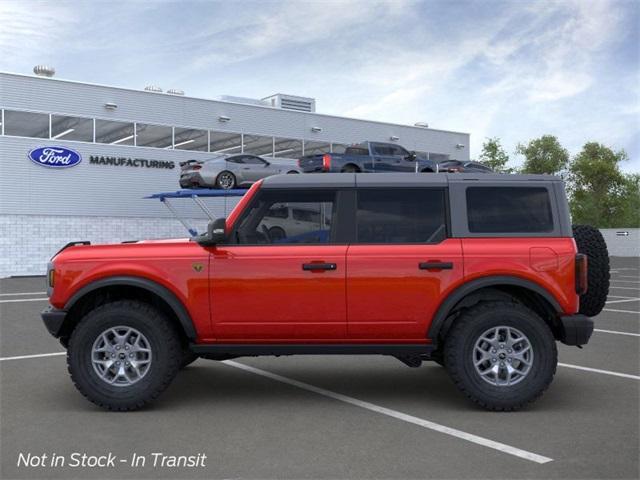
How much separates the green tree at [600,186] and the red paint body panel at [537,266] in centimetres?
7451

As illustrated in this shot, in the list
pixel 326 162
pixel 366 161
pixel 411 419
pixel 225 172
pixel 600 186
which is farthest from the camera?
pixel 600 186

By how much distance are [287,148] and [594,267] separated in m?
29.6

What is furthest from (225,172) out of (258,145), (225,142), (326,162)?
(258,145)

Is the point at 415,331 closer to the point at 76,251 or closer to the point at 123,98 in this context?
the point at 76,251

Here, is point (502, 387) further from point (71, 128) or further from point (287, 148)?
point (287, 148)

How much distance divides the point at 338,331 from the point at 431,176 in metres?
1.56

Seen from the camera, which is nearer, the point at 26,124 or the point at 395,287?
the point at 395,287

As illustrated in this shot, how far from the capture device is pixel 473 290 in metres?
5.68

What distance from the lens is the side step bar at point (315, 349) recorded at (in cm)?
575

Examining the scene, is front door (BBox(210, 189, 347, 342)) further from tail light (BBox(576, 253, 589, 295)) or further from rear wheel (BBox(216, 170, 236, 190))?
rear wheel (BBox(216, 170, 236, 190))

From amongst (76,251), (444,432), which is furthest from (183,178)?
(444,432)

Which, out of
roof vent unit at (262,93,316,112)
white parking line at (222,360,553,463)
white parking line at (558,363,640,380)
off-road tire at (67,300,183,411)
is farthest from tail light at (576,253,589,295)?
roof vent unit at (262,93,316,112)

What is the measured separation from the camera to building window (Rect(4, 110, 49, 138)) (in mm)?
27422

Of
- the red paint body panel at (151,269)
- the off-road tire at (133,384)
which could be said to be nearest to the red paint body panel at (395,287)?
the red paint body panel at (151,269)
